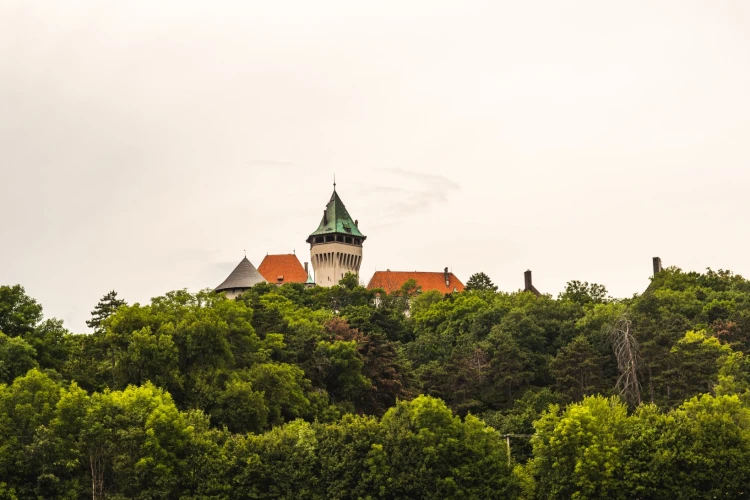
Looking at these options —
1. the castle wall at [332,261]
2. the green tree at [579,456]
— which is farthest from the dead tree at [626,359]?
the castle wall at [332,261]

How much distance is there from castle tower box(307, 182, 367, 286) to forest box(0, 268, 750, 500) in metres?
63.4

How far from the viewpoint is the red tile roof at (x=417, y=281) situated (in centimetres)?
13812

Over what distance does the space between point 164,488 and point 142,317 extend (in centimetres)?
1134

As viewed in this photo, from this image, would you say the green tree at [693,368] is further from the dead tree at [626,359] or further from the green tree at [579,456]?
the green tree at [579,456]

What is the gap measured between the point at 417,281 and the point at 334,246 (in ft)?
36.0

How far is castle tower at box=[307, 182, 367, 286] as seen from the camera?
456 feet

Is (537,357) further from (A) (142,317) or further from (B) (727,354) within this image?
(A) (142,317)

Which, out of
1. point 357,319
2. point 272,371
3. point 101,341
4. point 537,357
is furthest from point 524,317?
point 101,341

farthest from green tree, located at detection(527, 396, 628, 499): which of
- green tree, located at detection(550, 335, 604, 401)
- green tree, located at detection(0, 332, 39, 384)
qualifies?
green tree, located at detection(0, 332, 39, 384)

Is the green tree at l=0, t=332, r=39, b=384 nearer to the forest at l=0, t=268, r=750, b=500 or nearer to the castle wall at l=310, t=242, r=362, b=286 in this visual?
the forest at l=0, t=268, r=750, b=500

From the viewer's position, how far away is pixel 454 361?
76250 mm

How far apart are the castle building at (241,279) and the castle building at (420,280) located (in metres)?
15.7

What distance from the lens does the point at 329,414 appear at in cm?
6097

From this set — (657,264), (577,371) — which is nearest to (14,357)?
(577,371)
